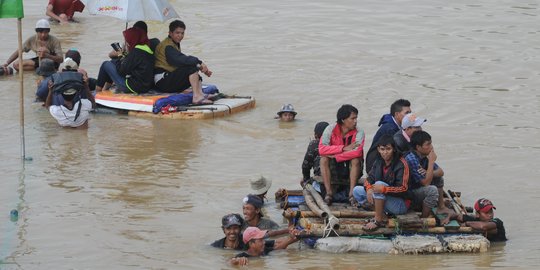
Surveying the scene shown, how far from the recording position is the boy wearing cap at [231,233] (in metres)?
9.67

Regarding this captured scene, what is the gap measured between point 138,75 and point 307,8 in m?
8.54

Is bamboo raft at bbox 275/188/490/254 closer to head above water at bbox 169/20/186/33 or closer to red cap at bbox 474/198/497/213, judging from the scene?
red cap at bbox 474/198/497/213

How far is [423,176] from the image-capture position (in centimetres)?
1016

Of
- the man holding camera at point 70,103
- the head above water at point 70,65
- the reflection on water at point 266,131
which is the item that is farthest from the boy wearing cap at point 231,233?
the head above water at point 70,65

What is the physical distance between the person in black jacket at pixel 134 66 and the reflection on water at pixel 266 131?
0.56m

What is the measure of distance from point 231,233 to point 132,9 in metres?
6.09

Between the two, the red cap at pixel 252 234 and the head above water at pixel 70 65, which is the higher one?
the head above water at pixel 70 65

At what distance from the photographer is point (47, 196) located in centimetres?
1141

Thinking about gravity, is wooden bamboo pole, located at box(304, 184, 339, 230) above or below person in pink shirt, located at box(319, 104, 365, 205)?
below

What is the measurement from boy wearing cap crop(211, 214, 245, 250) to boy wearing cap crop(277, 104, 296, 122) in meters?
4.98

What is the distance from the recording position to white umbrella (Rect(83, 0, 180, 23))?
15023 mm

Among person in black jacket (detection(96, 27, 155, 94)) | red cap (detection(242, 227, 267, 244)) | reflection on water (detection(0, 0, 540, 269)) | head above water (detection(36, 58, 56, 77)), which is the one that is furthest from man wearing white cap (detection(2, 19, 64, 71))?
red cap (detection(242, 227, 267, 244))

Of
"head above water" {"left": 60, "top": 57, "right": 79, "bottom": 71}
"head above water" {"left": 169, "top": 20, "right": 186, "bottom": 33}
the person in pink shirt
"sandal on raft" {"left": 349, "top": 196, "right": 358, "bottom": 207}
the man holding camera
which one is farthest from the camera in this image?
"head above water" {"left": 169, "top": 20, "right": 186, "bottom": 33}

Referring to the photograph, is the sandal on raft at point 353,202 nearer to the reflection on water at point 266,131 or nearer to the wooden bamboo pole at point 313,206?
the wooden bamboo pole at point 313,206
